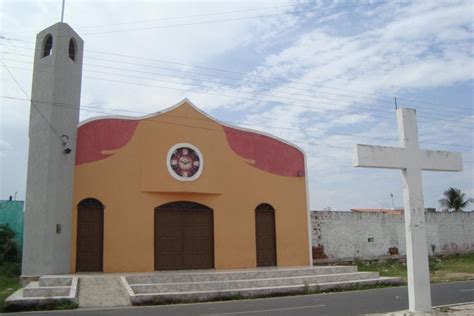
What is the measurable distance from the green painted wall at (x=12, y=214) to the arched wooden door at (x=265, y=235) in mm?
9334

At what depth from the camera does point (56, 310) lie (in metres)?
11.3

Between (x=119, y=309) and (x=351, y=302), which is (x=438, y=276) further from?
(x=119, y=309)

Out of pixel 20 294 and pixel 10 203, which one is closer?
pixel 20 294

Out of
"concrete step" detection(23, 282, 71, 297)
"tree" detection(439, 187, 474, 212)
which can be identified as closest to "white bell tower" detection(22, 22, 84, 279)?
"concrete step" detection(23, 282, 71, 297)

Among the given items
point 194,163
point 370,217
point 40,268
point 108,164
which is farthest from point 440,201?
point 40,268

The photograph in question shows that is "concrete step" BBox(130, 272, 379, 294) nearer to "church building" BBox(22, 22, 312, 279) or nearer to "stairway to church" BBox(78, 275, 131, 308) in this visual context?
"stairway to church" BBox(78, 275, 131, 308)

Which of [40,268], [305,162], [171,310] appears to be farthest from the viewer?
[305,162]

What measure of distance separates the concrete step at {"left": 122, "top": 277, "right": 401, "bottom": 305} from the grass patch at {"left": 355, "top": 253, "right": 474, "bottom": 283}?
260 cm

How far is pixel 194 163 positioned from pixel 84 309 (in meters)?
8.35

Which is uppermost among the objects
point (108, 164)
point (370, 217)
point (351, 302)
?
point (108, 164)

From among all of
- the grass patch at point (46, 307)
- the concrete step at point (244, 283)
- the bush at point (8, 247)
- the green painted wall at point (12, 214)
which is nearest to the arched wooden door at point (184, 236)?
the concrete step at point (244, 283)

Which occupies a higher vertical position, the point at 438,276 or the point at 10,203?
the point at 10,203

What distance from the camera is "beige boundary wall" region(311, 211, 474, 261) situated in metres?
22.6

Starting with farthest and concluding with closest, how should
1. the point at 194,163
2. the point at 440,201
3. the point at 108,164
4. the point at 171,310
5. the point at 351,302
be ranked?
the point at 440,201, the point at 194,163, the point at 108,164, the point at 351,302, the point at 171,310
